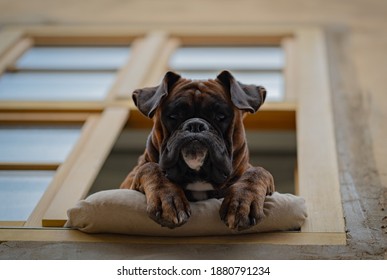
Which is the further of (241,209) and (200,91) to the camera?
(200,91)

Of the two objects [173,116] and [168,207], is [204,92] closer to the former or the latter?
[173,116]

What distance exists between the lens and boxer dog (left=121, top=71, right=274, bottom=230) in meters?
1.91

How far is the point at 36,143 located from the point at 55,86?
72 cm

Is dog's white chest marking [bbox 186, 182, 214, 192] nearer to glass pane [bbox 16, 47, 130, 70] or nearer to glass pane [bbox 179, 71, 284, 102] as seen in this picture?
glass pane [bbox 179, 71, 284, 102]

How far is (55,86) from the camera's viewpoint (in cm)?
361

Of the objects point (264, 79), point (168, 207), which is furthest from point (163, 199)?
point (264, 79)

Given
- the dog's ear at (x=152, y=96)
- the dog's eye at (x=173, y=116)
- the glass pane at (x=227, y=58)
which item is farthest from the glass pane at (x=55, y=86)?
the dog's eye at (x=173, y=116)

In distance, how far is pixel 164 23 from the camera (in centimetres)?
427

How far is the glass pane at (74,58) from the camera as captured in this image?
3.87 metres

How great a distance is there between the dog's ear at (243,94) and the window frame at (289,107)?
15.5 inches

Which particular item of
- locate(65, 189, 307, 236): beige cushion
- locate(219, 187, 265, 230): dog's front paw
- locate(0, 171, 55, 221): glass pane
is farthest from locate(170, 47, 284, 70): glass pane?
locate(219, 187, 265, 230): dog's front paw

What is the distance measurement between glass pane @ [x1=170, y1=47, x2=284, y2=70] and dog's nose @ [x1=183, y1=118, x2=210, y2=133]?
6.08ft

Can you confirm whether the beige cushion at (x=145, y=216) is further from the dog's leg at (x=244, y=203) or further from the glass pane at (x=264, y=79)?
the glass pane at (x=264, y=79)

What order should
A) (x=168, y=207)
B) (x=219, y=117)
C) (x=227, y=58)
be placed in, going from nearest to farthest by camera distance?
(x=168, y=207) < (x=219, y=117) < (x=227, y=58)
